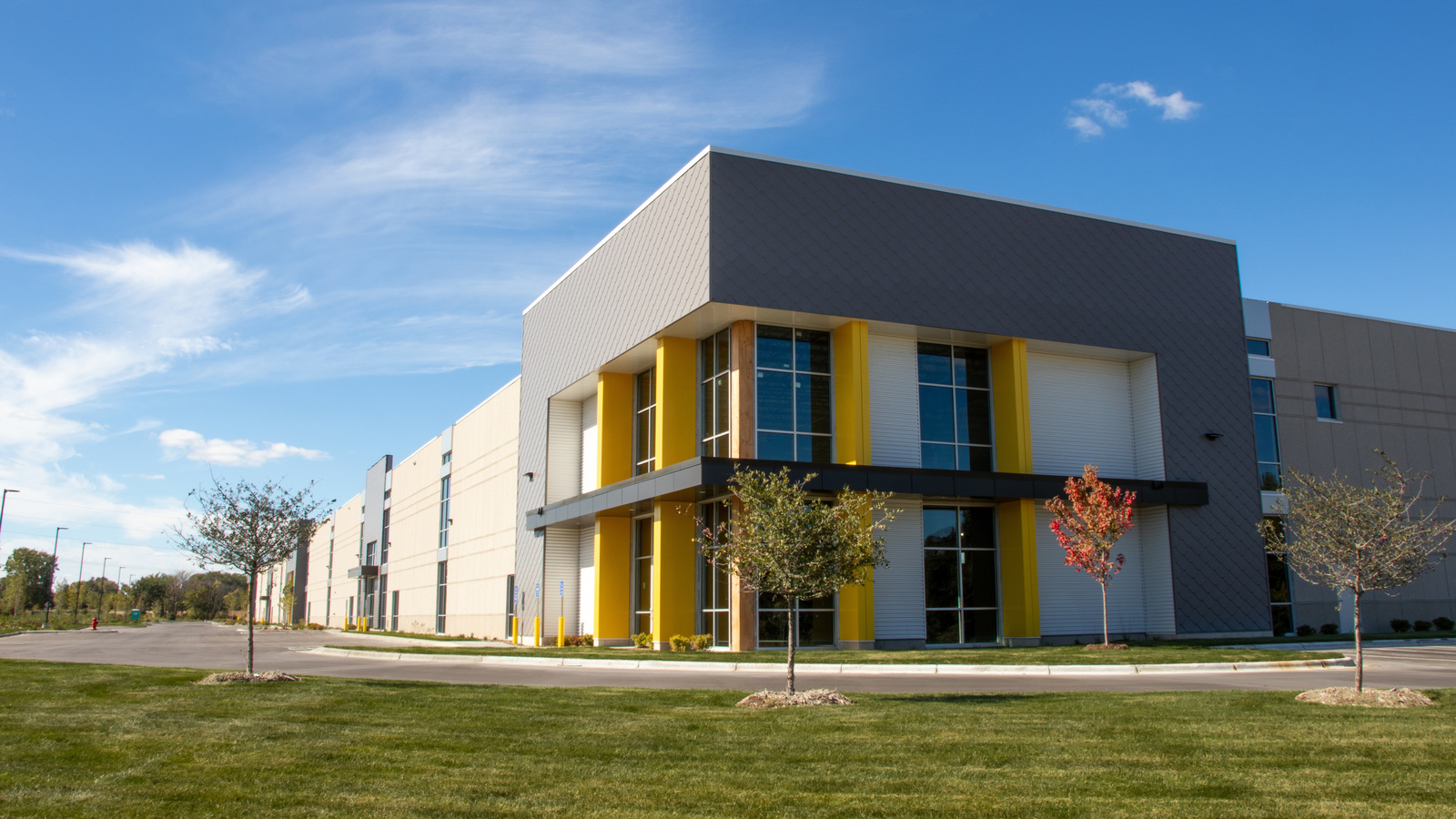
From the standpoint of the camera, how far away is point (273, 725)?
1171 centimetres

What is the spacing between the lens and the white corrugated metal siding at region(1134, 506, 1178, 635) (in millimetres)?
31562

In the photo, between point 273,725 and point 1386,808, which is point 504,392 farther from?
point 1386,808

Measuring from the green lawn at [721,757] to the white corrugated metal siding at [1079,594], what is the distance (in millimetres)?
16051

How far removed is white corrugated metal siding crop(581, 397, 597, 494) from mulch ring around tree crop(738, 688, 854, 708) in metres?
23.8

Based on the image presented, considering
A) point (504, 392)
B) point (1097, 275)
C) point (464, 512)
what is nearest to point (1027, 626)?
point (1097, 275)

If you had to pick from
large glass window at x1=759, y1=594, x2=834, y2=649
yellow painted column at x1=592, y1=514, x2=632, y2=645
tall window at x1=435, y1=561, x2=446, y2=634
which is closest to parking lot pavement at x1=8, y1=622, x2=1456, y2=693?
large glass window at x1=759, y1=594, x2=834, y2=649

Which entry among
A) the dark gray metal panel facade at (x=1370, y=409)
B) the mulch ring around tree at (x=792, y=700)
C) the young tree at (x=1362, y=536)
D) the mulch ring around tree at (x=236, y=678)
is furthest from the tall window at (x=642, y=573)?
the dark gray metal panel facade at (x=1370, y=409)

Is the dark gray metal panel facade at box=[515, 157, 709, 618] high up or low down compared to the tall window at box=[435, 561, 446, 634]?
up

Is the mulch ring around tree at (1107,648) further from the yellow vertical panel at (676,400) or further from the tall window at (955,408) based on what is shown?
the yellow vertical panel at (676,400)

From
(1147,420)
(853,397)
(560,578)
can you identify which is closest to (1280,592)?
(1147,420)

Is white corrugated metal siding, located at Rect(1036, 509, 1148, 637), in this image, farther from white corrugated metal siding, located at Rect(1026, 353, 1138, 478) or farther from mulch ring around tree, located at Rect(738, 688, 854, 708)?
mulch ring around tree, located at Rect(738, 688, 854, 708)

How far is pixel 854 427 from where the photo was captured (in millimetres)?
28484

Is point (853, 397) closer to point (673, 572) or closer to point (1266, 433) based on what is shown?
point (673, 572)

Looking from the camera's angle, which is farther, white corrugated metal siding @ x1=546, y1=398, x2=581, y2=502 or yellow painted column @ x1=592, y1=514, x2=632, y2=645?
white corrugated metal siding @ x1=546, y1=398, x2=581, y2=502
